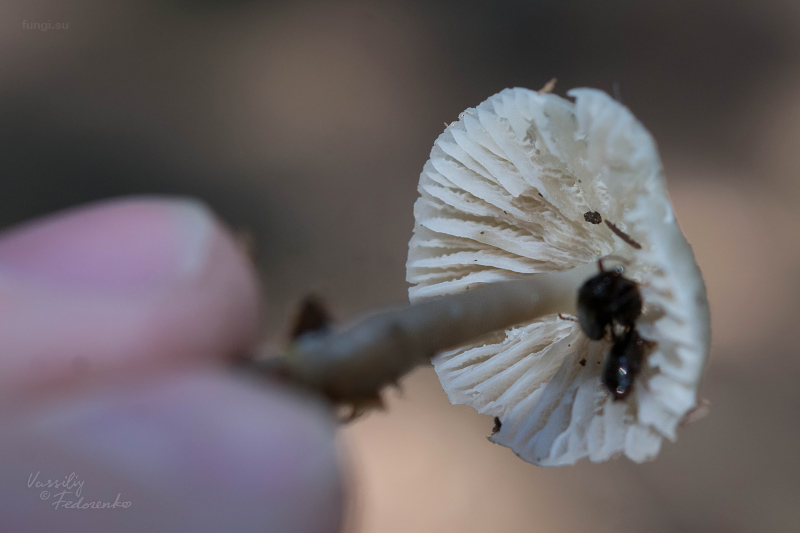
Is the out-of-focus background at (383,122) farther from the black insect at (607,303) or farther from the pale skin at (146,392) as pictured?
the pale skin at (146,392)

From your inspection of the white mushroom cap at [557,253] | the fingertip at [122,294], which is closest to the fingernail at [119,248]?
the fingertip at [122,294]

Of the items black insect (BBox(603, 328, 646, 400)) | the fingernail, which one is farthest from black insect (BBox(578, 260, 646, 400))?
the fingernail

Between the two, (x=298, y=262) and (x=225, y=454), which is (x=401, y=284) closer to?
(x=298, y=262)

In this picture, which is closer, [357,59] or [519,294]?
[519,294]

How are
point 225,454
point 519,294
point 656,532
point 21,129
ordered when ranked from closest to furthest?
1. point 225,454
2. point 519,294
3. point 656,532
4. point 21,129

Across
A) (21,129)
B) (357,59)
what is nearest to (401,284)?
(357,59)
